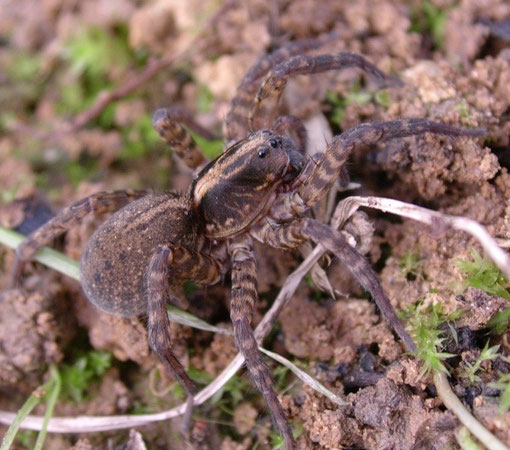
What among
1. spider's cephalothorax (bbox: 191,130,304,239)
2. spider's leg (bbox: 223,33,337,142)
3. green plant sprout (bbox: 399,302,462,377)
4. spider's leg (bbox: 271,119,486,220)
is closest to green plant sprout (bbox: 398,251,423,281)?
green plant sprout (bbox: 399,302,462,377)

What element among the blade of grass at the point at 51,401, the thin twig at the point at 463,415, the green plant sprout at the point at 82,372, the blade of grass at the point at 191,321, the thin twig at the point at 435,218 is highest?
the thin twig at the point at 435,218

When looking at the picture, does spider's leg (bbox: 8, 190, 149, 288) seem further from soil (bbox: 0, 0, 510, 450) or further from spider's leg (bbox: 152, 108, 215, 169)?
spider's leg (bbox: 152, 108, 215, 169)

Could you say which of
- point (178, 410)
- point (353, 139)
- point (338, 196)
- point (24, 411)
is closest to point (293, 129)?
point (338, 196)

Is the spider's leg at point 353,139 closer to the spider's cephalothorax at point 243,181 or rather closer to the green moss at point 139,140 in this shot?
the spider's cephalothorax at point 243,181

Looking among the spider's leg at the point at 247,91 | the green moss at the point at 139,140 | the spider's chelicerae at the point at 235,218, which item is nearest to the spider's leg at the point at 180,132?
the spider's chelicerae at the point at 235,218

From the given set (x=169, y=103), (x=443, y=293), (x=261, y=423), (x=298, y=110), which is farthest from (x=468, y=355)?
(x=169, y=103)
